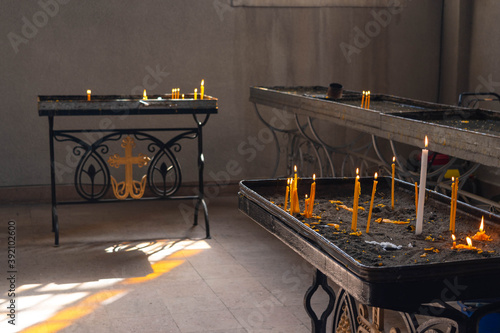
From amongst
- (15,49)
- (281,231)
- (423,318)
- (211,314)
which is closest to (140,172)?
(15,49)

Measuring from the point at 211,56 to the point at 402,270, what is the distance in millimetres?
5931

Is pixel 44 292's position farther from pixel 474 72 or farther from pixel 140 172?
pixel 474 72

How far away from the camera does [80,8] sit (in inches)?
287

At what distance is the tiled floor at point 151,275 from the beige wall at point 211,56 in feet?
3.61

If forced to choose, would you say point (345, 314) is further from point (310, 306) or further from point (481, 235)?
point (481, 235)

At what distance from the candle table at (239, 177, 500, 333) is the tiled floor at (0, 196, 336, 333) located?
4.38ft

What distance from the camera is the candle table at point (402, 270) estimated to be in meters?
2.03

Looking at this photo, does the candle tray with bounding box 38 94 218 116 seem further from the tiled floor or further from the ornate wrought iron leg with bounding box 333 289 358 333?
the ornate wrought iron leg with bounding box 333 289 358 333

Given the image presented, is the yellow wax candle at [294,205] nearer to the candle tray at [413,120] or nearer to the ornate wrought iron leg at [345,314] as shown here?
the ornate wrought iron leg at [345,314]

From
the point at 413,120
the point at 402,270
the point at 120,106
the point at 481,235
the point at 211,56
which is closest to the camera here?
the point at 402,270

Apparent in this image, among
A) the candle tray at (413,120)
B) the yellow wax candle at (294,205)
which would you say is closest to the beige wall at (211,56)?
the candle tray at (413,120)

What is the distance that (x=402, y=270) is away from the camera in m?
2.01

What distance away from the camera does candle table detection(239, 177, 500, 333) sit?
6.66 feet

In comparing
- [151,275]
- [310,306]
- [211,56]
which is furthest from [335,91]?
[310,306]
